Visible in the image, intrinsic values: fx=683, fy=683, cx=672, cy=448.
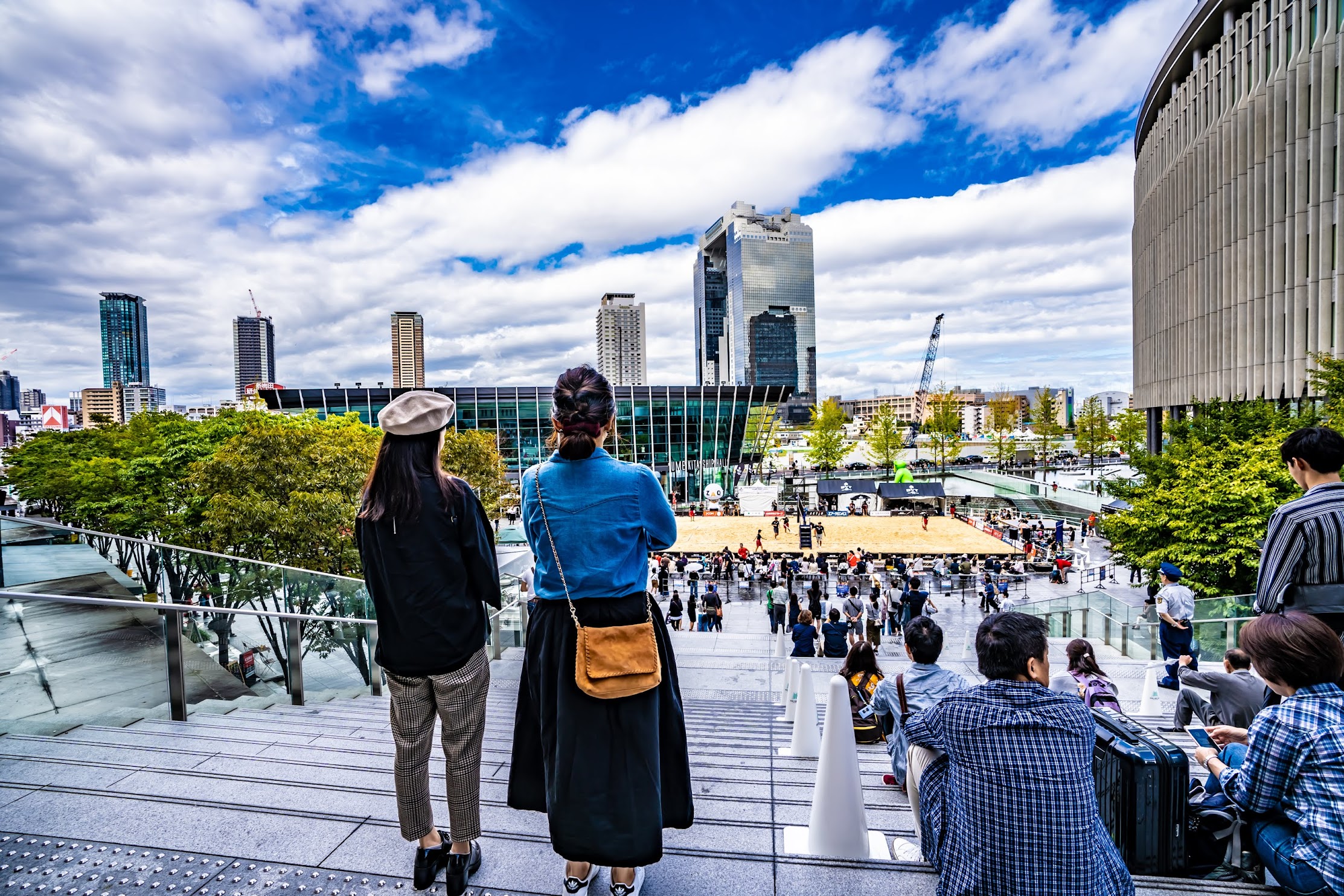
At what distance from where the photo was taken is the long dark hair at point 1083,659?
4.47 metres

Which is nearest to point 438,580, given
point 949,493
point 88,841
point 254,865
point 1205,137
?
point 254,865

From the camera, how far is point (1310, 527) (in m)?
2.93

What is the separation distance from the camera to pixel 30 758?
3.37 metres

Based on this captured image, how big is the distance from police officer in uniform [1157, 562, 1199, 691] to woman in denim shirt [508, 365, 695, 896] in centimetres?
684

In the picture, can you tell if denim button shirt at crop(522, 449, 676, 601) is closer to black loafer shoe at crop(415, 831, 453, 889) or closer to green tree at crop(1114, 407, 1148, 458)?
black loafer shoe at crop(415, 831, 453, 889)

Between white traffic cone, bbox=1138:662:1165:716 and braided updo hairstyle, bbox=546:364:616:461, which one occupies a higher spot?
braided updo hairstyle, bbox=546:364:616:461

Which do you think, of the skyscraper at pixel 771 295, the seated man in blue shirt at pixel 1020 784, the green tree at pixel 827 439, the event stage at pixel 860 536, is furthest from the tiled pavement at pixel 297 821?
the skyscraper at pixel 771 295

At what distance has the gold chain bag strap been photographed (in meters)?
2.08

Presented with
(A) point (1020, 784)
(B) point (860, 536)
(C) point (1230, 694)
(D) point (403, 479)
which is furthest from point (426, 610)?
(B) point (860, 536)

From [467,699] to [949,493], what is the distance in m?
44.2

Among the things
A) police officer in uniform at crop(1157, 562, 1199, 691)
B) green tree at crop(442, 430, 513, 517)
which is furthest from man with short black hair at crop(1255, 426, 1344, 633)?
green tree at crop(442, 430, 513, 517)

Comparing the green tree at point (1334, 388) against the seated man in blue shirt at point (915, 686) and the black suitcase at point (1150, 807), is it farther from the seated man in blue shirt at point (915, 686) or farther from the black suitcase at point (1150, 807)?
the black suitcase at point (1150, 807)

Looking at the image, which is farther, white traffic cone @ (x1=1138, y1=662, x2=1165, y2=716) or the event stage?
the event stage

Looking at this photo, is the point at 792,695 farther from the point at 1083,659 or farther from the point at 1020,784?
the point at 1020,784
